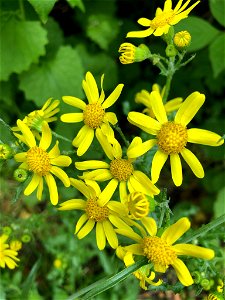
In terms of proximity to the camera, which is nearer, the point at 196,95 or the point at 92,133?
the point at 196,95

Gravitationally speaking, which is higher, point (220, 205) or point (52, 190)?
point (52, 190)

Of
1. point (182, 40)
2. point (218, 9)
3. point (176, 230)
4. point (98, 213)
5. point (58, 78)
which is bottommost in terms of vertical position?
point (98, 213)

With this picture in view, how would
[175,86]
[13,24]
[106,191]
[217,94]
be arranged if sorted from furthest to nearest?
[217,94], [175,86], [13,24], [106,191]

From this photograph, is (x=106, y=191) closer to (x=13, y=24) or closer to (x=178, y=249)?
(x=178, y=249)

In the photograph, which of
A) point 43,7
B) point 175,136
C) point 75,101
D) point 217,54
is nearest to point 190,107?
point 175,136

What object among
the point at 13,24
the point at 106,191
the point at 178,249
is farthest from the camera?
the point at 13,24

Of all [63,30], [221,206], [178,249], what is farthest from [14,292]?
[63,30]

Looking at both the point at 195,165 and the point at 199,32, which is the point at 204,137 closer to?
the point at 195,165
